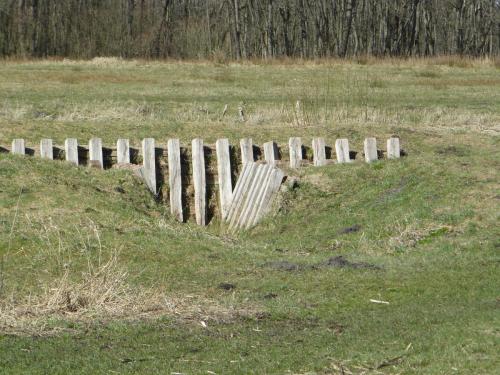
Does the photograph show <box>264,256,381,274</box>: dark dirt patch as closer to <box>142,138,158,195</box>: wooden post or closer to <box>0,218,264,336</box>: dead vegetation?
<box>0,218,264,336</box>: dead vegetation

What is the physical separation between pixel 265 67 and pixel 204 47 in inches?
683

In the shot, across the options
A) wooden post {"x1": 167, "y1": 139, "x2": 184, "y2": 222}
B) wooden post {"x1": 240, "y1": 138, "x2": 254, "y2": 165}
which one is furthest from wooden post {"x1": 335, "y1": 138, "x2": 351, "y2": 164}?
wooden post {"x1": 167, "y1": 139, "x2": 184, "y2": 222}

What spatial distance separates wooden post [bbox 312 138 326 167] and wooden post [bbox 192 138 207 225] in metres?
1.86

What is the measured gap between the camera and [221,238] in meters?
12.4

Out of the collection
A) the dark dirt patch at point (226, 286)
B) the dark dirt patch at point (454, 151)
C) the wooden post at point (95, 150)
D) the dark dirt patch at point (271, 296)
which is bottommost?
the dark dirt patch at point (226, 286)

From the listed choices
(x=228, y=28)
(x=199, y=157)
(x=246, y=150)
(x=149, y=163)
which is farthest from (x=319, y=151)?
(x=228, y=28)

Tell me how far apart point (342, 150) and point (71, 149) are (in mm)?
4454

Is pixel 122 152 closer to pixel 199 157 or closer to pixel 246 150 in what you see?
pixel 199 157

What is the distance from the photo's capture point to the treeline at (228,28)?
164 feet

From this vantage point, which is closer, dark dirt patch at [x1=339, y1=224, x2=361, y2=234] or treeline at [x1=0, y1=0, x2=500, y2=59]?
dark dirt patch at [x1=339, y1=224, x2=361, y2=234]

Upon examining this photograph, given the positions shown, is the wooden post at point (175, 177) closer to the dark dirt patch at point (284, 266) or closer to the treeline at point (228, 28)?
the dark dirt patch at point (284, 266)

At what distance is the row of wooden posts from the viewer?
15289mm

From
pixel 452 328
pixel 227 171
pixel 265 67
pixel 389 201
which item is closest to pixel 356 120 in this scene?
pixel 227 171

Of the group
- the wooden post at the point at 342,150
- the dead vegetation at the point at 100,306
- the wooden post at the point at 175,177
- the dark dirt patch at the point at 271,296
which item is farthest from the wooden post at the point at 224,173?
the dead vegetation at the point at 100,306
